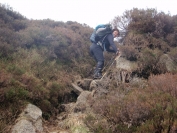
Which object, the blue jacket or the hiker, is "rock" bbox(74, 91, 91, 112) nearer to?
the hiker

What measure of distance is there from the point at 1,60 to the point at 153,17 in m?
6.73

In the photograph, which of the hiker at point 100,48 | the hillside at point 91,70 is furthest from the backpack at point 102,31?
the hillside at point 91,70

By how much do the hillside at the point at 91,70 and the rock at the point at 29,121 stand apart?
0.16 metres

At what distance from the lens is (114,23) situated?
10.2m

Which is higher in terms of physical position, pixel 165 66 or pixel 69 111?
pixel 165 66

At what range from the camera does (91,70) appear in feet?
30.8

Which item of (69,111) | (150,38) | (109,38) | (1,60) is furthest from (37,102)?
(150,38)

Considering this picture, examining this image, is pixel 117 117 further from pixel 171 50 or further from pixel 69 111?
pixel 171 50

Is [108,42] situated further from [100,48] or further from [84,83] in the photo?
[84,83]

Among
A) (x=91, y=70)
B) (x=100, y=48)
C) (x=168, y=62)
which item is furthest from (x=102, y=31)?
(x=168, y=62)

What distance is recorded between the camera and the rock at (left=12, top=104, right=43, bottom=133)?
485cm

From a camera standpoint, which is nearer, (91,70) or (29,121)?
(29,121)

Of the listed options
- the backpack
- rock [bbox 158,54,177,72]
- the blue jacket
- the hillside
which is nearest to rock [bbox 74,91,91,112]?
the hillside

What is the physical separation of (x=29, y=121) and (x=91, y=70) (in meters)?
4.68
